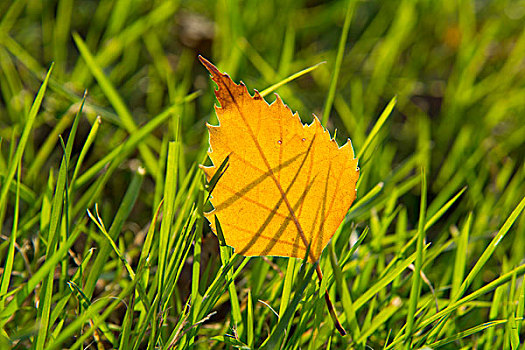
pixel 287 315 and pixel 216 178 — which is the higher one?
pixel 216 178

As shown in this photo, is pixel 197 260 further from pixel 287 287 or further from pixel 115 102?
pixel 115 102

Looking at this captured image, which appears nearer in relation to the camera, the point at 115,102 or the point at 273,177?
the point at 273,177

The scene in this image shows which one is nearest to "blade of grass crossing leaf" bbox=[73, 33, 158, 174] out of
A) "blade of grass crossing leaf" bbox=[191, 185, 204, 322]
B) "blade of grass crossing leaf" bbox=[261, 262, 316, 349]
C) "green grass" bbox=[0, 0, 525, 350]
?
"green grass" bbox=[0, 0, 525, 350]

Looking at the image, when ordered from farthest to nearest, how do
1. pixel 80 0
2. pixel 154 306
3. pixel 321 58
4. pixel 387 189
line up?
pixel 80 0 < pixel 321 58 < pixel 387 189 < pixel 154 306

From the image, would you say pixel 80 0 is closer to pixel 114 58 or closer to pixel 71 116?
pixel 114 58

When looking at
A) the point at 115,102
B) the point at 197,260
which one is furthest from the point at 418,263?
the point at 115,102

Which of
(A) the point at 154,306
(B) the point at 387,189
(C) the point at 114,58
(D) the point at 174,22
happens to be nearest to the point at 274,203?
(A) the point at 154,306

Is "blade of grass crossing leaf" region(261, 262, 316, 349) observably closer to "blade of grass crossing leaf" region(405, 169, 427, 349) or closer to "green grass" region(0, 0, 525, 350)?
"green grass" region(0, 0, 525, 350)
